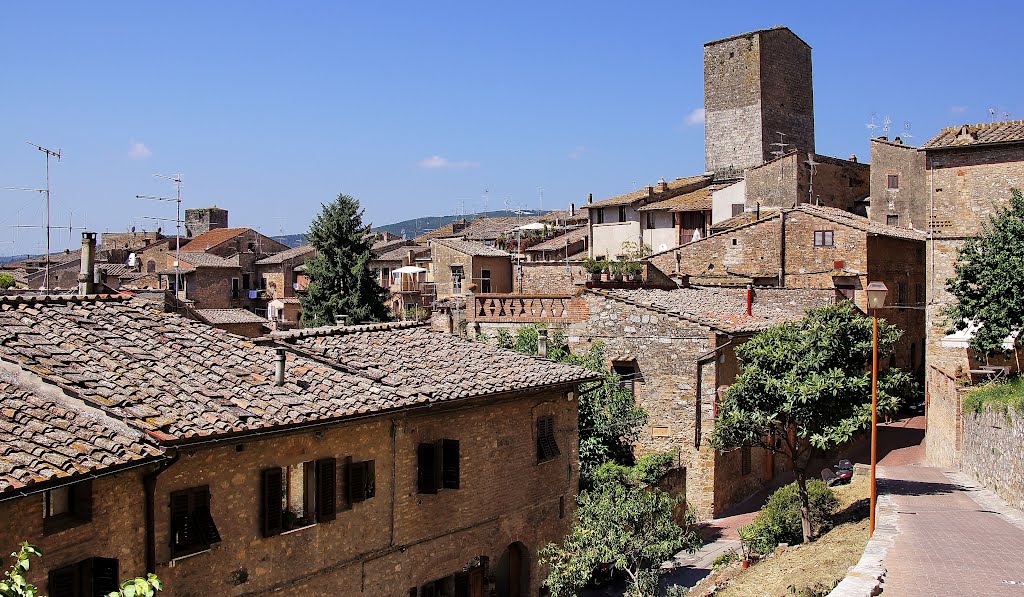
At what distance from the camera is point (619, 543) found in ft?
56.0

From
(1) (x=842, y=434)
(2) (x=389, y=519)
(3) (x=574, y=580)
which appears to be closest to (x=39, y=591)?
(2) (x=389, y=519)

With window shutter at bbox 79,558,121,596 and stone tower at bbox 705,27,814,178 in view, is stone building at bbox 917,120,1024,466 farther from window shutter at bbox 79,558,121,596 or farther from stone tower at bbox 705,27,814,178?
stone tower at bbox 705,27,814,178

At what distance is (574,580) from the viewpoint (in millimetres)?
17047

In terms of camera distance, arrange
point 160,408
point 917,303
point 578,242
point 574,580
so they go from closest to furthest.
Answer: point 160,408 < point 574,580 < point 917,303 < point 578,242

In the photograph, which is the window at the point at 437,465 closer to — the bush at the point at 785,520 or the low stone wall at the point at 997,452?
the bush at the point at 785,520

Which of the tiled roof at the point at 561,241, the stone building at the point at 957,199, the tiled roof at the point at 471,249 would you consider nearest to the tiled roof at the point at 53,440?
the stone building at the point at 957,199

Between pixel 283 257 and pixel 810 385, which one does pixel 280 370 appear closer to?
pixel 810 385

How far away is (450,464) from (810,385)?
8.86 meters

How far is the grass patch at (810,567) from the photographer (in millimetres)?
15430

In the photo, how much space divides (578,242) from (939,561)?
43.0 metres

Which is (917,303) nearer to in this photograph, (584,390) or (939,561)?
(584,390)

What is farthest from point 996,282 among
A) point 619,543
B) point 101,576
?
point 101,576

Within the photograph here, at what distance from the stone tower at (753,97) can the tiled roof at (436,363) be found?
151 ft

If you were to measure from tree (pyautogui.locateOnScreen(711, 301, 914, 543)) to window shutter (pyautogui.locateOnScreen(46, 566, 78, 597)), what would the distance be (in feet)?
48.9
